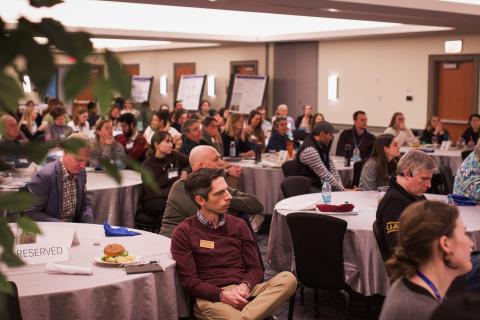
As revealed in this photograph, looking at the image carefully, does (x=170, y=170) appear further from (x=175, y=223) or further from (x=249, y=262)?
(x=249, y=262)

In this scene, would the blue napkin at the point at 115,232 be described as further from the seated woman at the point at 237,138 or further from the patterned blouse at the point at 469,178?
the seated woman at the point at 237,138

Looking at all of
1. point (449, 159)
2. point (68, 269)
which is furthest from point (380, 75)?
point (68, 269)

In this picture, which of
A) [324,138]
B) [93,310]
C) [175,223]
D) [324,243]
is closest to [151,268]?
[93,310]

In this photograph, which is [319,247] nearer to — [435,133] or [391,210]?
[391,210]

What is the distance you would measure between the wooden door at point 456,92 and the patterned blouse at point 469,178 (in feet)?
31.9

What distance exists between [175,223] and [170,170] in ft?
Answer: 8.15

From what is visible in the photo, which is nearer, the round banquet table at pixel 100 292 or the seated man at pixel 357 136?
the round banquet table at pixel 100 292

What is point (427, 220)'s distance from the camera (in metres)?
2.29

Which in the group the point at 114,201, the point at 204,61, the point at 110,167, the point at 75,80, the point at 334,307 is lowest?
the point at 334,307

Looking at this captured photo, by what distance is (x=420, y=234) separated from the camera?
2279 mm

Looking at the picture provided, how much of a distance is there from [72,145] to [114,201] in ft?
19.7

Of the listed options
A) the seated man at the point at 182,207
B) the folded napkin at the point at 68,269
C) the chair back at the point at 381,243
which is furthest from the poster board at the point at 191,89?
the folded napkin at the point at 68,269

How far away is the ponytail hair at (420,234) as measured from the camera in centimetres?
226

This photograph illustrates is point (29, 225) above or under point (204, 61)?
under
